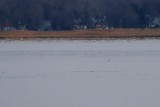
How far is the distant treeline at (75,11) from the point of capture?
5119 cm

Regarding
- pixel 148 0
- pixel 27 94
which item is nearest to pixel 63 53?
pixel 27 94

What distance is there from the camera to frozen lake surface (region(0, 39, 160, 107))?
9.73m

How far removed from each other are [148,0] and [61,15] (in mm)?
10020

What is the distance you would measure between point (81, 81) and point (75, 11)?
43.3m

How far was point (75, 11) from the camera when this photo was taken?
55125 millimetres

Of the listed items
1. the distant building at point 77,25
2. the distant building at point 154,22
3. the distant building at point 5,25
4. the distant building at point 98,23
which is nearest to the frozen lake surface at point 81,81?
the distant building at point 154,22

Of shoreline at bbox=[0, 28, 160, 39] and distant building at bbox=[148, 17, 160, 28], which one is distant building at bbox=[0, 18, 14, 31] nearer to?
shoreline at bbox=[0, 28, 160, 39]

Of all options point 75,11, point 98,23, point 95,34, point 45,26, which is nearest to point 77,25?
point 98,23

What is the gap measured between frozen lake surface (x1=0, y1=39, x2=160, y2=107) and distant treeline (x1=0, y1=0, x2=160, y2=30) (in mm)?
32154

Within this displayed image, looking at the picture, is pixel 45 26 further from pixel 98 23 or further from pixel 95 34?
pixel 95 34

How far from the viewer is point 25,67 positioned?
15.7 meters

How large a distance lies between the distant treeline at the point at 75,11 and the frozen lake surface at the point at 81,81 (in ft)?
105

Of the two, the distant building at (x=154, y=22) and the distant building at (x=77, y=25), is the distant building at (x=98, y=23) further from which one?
the distant building at (x=154, y=22)

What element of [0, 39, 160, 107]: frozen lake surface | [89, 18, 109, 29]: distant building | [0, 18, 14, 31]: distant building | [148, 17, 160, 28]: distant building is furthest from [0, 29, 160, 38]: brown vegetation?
[0, 39, 160, 107]: frozen lake surface
